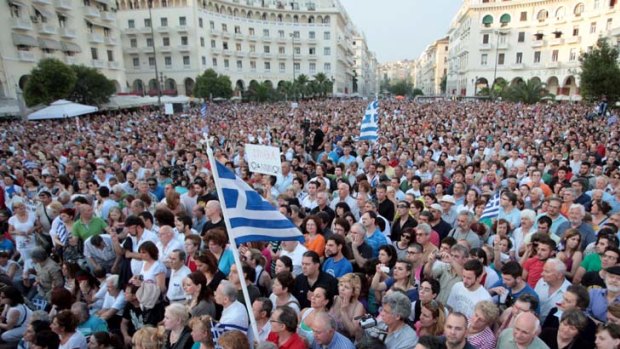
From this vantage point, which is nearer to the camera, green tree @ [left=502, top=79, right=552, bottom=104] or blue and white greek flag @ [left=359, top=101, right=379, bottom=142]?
blue and white greek flag @ [left=359, top=101, right=379, bottom=142]

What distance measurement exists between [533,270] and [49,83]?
2745cm

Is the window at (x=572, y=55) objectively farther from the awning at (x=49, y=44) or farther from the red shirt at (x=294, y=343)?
the red shirt at (x=294, y=343)

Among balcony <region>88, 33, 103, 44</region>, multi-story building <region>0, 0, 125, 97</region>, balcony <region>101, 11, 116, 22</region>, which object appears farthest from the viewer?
balcony <region>101, 11, 116, 22</region>

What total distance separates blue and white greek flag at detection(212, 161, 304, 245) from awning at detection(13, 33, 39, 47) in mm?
35362

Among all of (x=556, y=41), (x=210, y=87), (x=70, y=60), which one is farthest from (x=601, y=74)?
(x=70, y=60)

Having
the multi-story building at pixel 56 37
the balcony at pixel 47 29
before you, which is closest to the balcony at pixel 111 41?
the multi-story building at pixel 56 37

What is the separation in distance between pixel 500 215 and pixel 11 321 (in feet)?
20.8

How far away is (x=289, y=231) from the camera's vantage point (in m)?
3.83

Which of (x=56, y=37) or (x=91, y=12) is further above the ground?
(x=91, y=12)

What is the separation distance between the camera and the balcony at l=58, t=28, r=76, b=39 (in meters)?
35.2

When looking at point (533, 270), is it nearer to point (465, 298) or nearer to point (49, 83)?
point (465, 298)

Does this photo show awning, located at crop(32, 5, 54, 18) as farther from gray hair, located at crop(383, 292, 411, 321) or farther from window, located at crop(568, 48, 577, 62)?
window, located at crop(568, 48, 577, 62)

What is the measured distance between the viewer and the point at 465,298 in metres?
3.70

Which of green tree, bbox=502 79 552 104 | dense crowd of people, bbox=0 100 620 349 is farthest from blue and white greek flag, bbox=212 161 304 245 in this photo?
green tree, bbox=502 79 552 104
